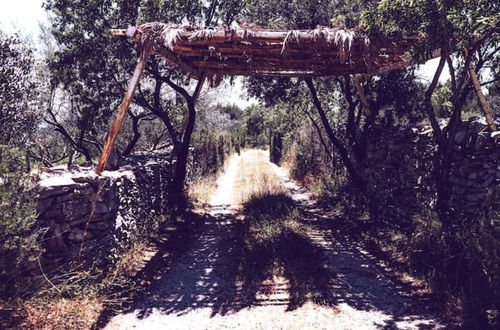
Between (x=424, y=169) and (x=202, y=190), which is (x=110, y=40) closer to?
(x=202, y=190)

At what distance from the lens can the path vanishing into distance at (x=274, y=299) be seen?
12.5 ft

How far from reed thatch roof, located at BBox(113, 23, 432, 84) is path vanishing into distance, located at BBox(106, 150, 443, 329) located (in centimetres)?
317

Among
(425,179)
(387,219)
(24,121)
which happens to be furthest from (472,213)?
(24,121)

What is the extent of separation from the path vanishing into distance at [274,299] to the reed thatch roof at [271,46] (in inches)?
125

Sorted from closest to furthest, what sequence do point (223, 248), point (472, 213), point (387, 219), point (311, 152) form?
point (472, 213) → point (223, 248) → point (387, 219) → point (311, 152)

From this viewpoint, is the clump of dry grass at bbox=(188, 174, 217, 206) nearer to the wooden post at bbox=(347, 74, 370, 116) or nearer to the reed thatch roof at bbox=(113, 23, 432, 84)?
the reed thatch roof at bbox=(113, 23, 432, 84)

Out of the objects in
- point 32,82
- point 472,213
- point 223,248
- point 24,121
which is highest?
point 32,82

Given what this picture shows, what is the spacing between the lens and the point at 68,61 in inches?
337

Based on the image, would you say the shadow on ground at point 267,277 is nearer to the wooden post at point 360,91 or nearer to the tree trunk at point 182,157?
the tree trunk at point 182,157

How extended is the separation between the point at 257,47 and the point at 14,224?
4.20 meters

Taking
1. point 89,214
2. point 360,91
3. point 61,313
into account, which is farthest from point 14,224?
point 360,91

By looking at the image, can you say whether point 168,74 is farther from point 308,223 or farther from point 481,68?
point 481,68

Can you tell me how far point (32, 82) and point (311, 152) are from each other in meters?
9.43

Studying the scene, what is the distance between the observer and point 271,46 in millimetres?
5918
